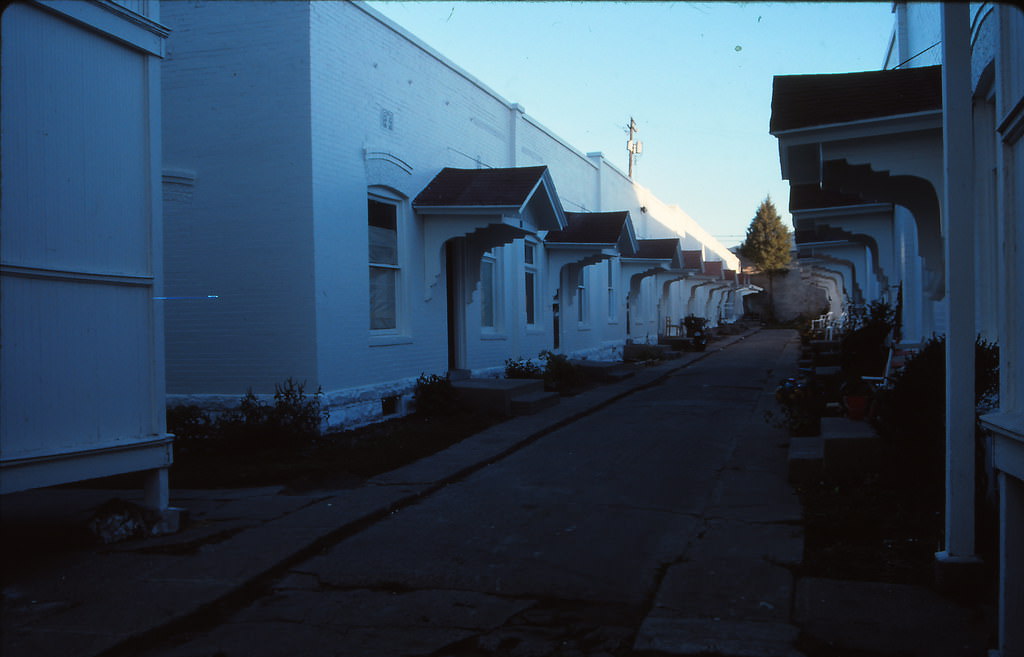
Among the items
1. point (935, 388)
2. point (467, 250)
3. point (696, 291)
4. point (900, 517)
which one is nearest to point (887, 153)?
point (935, 388)

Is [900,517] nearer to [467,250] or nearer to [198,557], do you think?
[198,557]

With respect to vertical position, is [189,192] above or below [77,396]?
above

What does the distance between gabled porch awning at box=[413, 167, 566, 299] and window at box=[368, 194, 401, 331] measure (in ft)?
2.26

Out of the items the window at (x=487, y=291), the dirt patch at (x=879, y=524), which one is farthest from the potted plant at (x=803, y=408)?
the window at (x=487, y=291)

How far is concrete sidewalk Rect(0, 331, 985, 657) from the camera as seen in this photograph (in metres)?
4.25

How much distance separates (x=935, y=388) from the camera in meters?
6.35

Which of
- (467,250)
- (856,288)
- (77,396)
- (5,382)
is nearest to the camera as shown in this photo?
(5,382)

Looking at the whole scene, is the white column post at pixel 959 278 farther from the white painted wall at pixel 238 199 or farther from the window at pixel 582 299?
the window at pixel 582 299

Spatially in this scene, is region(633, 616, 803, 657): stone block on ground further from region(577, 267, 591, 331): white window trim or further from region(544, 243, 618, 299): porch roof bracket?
region(577, 267, 591, 331): white window trim

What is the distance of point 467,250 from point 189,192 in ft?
17.0

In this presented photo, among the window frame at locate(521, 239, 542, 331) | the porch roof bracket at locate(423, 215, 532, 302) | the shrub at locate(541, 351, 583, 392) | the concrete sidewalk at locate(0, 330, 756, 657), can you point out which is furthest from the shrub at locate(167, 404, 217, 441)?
the window frame at locate(521, 239, 542, 331)

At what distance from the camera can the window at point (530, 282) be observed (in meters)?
19.5

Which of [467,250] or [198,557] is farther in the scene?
[467,250]

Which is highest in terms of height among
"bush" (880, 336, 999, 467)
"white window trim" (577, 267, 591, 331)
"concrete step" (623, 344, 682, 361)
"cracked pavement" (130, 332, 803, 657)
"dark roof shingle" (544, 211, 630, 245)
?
"dark roof shingle" (544, 211, 630, 245)
